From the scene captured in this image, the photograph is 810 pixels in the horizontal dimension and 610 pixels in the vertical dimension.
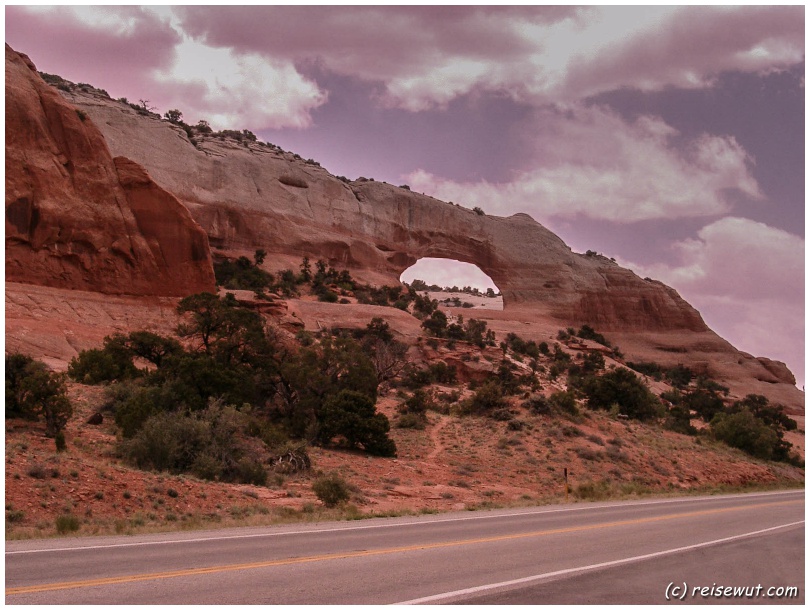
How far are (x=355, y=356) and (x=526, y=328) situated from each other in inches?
1825

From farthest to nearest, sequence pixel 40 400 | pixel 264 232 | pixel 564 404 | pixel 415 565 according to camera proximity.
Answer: pixel 264 232, pixel 564 404, pixel 40 400, pixel 415 565

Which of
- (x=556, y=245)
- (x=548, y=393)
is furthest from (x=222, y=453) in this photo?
(x=556, y=245)

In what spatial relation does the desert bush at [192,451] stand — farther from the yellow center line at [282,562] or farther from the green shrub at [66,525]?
the yellow center line at [282,562]

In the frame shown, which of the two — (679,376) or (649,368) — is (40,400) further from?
(649,368)

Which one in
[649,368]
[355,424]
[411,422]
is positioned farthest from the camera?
[649,368]

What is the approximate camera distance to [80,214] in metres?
43.3

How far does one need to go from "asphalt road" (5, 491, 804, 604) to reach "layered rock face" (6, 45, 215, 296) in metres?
35.6

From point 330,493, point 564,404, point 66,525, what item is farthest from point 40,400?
point 564,404

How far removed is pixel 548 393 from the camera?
147 ft

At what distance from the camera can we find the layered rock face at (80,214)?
134 ft

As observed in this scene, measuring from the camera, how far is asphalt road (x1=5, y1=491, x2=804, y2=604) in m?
6.17

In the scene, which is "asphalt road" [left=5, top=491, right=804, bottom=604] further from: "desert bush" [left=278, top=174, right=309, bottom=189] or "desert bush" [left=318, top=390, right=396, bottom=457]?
"desert bush" [left=278, top=174, right=309, bottom=189]

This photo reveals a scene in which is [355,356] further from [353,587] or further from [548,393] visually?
[353,587]

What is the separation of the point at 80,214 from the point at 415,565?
42.0m
